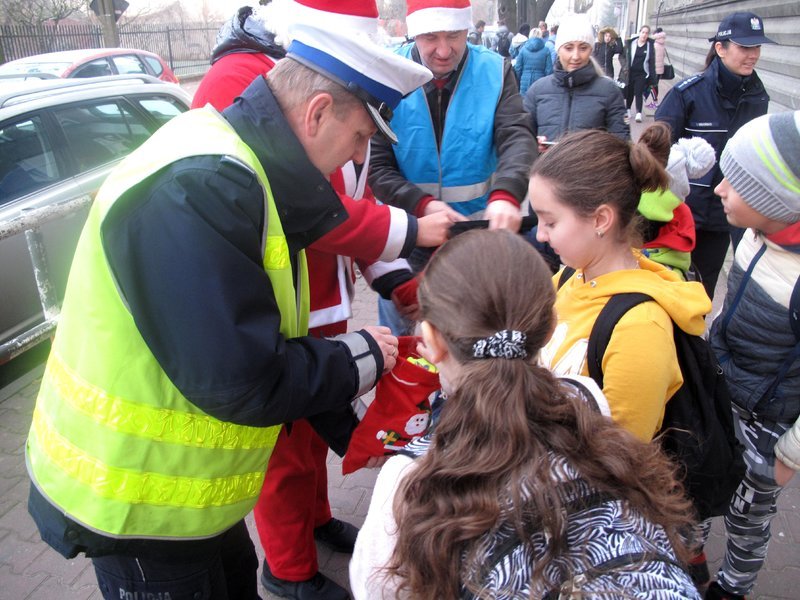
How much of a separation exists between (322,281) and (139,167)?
0.94 m

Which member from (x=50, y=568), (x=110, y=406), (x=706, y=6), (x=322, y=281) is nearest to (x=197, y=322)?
(x=110, y=406)

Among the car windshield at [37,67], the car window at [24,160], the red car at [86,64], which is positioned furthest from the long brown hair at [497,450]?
the car windshield at [37,67]

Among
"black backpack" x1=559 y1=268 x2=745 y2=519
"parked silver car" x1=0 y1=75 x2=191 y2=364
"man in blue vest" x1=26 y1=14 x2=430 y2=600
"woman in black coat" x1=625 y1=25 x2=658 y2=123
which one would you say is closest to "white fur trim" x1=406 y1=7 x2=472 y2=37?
"man in blue vest" x1=26 y1=14 x2=430 y2=600

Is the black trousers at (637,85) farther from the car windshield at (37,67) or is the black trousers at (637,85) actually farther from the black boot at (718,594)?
the black boot at (718,594)

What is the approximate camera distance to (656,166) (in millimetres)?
1889

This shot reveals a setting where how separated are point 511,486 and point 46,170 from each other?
475 centimetres

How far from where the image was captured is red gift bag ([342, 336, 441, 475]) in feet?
6.13

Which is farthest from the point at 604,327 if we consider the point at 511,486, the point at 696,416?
the point at 511,486

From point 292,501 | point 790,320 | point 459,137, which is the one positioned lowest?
point 292,501

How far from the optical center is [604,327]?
5.65 feet

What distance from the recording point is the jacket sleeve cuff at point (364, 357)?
66.0 inches

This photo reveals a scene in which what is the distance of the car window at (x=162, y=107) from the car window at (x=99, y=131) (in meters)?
0.20

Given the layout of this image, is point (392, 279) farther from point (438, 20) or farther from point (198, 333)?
point (198, 333)

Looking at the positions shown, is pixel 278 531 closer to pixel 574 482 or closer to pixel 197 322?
pixel 197 322
